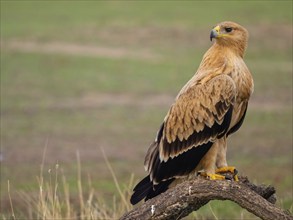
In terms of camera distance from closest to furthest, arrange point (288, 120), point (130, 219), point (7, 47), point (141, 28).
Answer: point (130, 219) → point (288, 120) → point (7, 47) → point (141, 28)

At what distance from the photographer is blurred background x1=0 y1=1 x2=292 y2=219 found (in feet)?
53.5

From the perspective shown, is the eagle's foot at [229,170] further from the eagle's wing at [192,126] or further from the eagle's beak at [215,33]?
the eagle's beak at [215,33]

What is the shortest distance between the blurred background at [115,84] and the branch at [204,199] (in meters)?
3.81

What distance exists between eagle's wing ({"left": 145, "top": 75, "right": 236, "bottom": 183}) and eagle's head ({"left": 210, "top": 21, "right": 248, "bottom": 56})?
1.42 feet

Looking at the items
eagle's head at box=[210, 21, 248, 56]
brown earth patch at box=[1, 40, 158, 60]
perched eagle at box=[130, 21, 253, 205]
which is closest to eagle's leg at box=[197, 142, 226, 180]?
perched eagle at box=[130, 21, 253, 205]

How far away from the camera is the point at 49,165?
52.2ft

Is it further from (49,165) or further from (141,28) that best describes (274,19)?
(49,165)

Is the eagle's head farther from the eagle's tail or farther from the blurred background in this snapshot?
the blurred background

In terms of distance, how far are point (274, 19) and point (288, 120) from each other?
12.6 metres

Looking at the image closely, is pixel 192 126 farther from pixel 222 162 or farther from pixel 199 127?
pixel 222 162

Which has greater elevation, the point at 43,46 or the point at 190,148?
the point at 190,148

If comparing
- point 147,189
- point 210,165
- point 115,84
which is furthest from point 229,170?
point 115,84

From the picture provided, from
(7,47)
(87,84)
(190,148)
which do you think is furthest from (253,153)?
(7,47)

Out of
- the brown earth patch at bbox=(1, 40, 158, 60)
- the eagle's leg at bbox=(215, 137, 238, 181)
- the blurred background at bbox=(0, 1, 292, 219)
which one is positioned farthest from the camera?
the brown earth patch at bbox=(1, 40, 158, 60)
